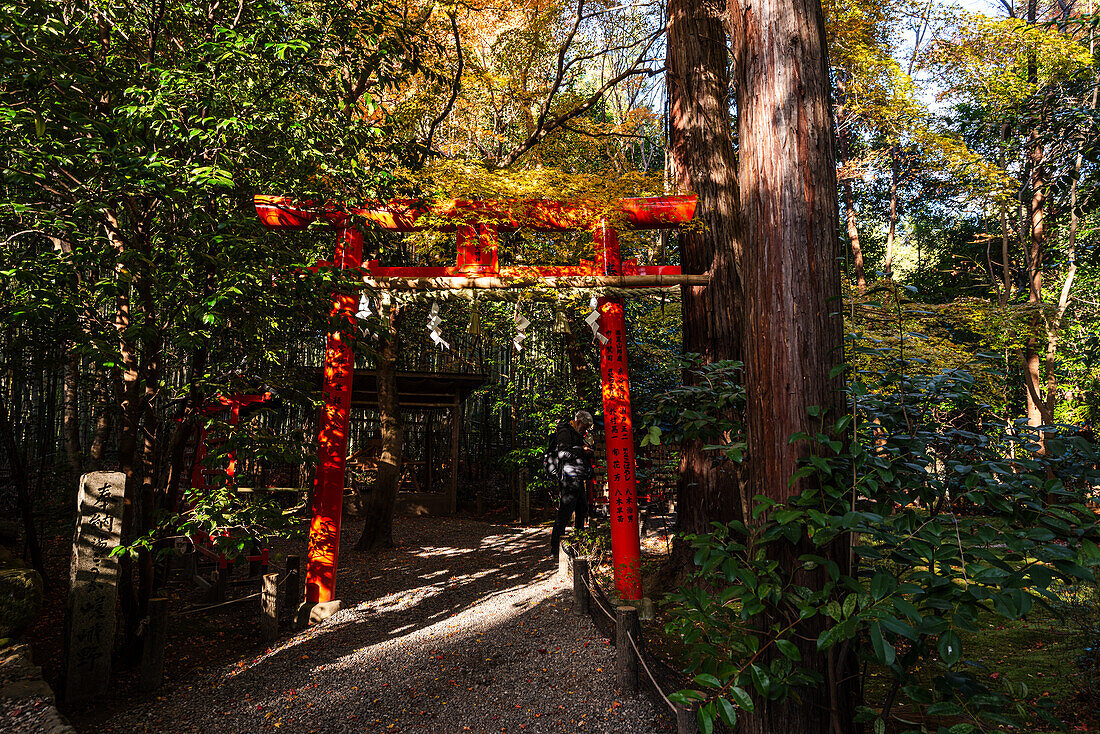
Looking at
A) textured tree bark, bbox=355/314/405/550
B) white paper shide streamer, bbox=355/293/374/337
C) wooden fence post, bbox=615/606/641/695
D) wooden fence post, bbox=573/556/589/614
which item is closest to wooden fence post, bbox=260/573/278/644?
white paper shide streamer, bbox=355/293/374/337

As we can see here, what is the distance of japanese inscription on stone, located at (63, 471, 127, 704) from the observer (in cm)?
325

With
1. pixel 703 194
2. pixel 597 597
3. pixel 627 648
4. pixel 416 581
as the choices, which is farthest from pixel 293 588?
pixel 703 194

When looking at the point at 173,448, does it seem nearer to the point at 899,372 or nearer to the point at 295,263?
the point at 295,263

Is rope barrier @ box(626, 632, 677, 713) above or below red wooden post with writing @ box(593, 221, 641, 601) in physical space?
below

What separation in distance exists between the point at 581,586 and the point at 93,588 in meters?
3.15

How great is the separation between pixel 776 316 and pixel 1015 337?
7986 mm

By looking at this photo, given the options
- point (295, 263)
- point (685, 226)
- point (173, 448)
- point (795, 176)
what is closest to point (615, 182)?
point (685, 226)

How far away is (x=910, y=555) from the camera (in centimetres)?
135

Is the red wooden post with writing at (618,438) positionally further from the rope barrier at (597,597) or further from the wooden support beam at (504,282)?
the rope barrier at (597,597)

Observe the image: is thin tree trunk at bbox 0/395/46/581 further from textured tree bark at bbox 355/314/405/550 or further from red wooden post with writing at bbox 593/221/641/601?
red wooden post with writing at bbox 593/221/641/601

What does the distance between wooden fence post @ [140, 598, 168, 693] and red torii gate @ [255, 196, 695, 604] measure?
4.07 feet

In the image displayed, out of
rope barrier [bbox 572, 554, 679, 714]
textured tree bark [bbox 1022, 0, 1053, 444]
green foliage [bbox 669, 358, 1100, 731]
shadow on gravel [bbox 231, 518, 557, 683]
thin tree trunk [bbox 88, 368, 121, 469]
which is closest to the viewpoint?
green foliage [bbox 669, 358, 1100, 731]

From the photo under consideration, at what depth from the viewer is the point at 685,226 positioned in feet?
15.5

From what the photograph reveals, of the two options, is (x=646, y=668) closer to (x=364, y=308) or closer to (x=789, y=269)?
(x=789, y=269)
